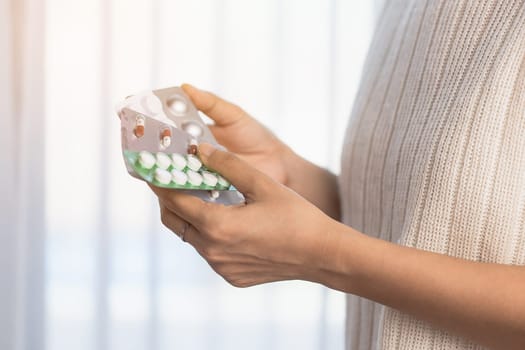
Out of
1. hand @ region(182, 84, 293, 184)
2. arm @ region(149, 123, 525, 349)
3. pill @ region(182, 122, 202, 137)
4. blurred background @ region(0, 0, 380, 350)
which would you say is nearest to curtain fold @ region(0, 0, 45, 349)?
blurred background @ region(0, 0, 380, 350)

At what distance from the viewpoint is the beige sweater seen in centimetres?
58

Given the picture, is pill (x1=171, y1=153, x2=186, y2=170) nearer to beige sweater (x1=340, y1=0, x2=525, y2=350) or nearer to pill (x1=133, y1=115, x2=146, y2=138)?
pill (x1=133, y1=115, x2=146, y2=138)

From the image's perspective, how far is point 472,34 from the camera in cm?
63

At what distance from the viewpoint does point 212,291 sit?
1833mm

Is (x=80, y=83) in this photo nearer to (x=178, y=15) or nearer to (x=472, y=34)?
(x=178, y=15)

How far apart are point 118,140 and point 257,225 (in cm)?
131

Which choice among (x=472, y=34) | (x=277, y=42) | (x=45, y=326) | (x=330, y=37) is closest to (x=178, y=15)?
(x=277, y=42)

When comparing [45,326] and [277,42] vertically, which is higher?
[277,42]

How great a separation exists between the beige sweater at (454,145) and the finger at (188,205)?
0.17 m

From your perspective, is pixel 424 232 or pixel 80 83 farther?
pixel 80 83

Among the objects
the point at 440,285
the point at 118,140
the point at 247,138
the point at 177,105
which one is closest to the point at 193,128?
the point at 177,105

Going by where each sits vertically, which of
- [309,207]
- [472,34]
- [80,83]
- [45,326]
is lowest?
[45,326]

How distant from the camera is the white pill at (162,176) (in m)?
0.53

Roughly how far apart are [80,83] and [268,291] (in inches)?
26.6
